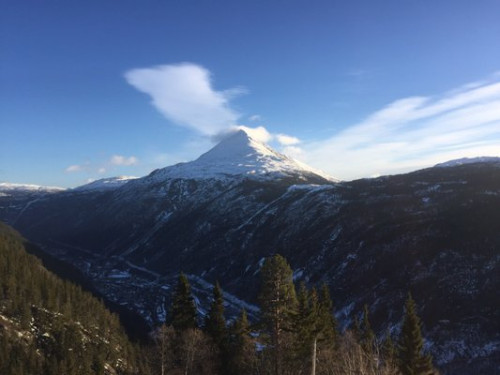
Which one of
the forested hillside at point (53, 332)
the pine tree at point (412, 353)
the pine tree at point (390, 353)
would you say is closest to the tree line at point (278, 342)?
the pine tree at point (412, 353)

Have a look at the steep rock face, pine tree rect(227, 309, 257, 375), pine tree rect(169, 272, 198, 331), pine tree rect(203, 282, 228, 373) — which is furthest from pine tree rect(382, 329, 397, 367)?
the steep rock face

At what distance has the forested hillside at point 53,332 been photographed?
262 ft

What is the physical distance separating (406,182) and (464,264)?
327 feet

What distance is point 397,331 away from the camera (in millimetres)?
88188

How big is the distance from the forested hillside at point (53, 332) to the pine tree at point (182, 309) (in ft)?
131

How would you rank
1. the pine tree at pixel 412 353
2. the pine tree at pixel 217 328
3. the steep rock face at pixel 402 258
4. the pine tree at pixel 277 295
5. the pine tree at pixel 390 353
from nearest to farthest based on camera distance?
the pine tree at pixel 277 295 < the pine tree at pixel 390 353 < the pine tree at pixel 412 353 < the pine tree at pixel 217 328 < the steep rock face at pixel 402 258

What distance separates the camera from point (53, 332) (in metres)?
94.1

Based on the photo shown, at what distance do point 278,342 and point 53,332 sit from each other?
72.9 metres

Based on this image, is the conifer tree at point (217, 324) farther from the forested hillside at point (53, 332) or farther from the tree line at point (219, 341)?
the forested hillside at point (53, 332)

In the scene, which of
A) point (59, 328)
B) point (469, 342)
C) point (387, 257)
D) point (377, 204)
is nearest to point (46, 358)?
point (59, 328)

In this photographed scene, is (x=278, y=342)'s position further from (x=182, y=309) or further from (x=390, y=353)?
(x=182, y=309)

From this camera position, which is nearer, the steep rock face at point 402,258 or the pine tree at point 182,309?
Result: the pine tree at point 182,309

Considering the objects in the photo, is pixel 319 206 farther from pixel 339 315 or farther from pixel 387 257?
pixel 339 315

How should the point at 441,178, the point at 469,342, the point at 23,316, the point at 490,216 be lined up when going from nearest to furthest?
the point at 469,342
the point at 23,316
the point at 490,216
the point at 441,178
